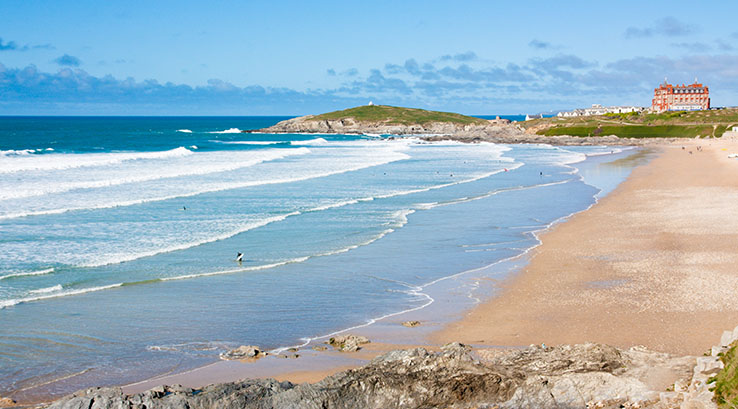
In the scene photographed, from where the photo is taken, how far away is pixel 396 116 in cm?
17050

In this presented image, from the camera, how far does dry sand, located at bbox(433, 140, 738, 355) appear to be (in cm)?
1293

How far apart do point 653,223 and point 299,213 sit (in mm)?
14497

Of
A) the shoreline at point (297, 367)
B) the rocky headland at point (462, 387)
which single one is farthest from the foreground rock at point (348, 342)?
the rocky headland at point (462, 387)

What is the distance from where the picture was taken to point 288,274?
18.2 metres

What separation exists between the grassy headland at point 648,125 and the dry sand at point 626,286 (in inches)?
3216

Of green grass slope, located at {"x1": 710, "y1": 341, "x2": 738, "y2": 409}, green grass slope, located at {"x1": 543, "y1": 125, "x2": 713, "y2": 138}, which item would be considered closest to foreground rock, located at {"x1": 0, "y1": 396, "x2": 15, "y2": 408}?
green grass slope, located at {"x1": 710, "y1": 341, "x2": 738, "y2": 409}

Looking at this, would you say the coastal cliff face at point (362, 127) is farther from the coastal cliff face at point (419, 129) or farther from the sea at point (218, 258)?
the sea at point (218, 258)

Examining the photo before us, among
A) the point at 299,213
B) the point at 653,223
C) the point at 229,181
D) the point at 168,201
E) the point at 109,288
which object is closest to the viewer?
the point at 109,288

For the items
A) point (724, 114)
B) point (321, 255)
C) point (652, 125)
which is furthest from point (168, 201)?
point (724, 114)

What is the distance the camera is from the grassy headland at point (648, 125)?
342 ft

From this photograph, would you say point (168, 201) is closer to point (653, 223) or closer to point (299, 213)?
point (299, 213)

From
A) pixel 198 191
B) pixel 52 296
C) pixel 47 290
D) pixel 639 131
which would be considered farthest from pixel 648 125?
pixel 52 296

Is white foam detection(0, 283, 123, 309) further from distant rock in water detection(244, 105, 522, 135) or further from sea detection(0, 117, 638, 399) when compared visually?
distant rock in water detection(244, 105, 522, 135)

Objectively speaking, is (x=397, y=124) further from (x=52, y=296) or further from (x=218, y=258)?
(x=52, y=296)
